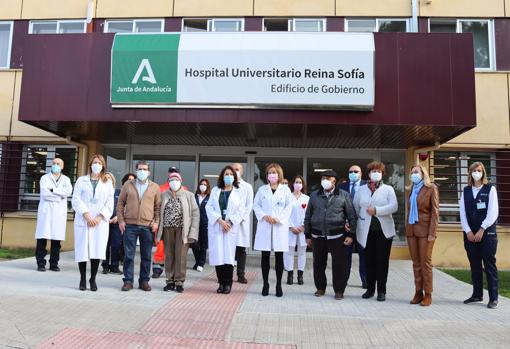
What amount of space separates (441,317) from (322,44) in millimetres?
5664

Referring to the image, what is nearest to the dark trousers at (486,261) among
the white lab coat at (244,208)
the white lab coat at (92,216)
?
the white lab coat at (244,208)

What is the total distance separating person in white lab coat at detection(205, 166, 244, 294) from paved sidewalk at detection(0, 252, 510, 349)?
375mm

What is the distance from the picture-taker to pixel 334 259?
6793mm

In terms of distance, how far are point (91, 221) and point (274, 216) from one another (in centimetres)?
262

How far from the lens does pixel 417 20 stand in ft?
39.5

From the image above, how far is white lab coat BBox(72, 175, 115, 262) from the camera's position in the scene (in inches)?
264

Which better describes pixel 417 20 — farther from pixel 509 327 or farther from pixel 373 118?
pixel 509 327

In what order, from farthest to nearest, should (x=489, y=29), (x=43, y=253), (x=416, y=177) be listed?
(x=489, y=29)
(x=43, y=253)
(x=416, y=177)

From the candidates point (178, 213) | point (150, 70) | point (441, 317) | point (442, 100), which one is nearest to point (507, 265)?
point (442, 100)

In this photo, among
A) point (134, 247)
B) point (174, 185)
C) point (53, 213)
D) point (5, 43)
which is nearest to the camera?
point (134, 247)

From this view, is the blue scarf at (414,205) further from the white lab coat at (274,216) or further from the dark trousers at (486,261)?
the white lab coat at (274,216)

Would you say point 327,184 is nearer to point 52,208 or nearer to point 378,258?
point 378,258

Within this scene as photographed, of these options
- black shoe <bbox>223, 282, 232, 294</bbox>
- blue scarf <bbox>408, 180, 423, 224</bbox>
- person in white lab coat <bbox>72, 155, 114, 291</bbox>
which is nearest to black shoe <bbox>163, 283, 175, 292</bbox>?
black shoe <bbox>223, 282, 232, 294</bbox>

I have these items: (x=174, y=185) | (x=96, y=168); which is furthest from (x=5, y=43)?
(x=174, y=185)
